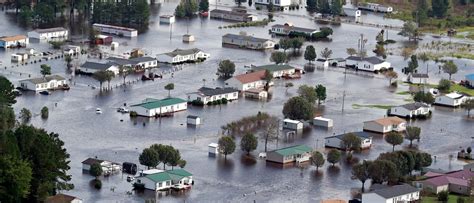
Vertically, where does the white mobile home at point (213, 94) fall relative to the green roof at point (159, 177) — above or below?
above

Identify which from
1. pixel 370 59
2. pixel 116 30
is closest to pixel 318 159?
pixel 370 59

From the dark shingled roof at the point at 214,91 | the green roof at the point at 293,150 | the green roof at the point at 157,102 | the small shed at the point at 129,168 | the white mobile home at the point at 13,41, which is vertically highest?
the white mobile home at the point at 13,41

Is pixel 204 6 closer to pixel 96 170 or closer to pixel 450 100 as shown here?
pixel 450 100

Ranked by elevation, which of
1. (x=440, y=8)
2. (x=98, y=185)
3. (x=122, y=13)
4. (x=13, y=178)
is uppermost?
(x=440, y=8)

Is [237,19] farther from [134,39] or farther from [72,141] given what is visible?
[72,141]

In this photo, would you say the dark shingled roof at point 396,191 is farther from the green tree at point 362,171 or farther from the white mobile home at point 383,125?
the white mobile home at point 383,125

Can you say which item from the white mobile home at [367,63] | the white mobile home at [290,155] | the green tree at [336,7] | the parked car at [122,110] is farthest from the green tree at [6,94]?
the green tree at [336,7]
